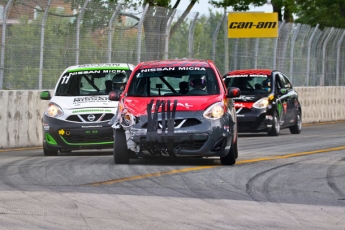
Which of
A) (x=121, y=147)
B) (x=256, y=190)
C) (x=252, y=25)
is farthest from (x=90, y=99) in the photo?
(x=252, y=25)

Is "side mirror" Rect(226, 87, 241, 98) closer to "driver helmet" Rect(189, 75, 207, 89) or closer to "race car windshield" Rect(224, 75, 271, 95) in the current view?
"driver helmet" Rect(189, 75, 207, 89)

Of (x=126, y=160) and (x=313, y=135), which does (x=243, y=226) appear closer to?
(x=126, y=160)

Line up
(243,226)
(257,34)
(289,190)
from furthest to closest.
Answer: (257,34)
(289,190)
(243,226)

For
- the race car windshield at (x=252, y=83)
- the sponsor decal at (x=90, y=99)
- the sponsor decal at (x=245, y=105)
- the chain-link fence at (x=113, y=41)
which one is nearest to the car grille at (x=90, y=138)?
the sponsor decal at (x=90, y=99)

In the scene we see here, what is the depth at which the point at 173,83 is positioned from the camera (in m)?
14.4

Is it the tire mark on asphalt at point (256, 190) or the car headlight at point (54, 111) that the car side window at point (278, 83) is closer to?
the car headlight at point (54, 111)

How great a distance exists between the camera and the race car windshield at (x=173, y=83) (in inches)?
557

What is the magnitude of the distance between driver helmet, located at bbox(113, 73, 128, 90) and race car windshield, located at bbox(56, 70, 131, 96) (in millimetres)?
28

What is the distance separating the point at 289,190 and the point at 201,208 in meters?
1.88

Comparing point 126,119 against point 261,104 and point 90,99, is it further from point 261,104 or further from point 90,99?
point 261,104

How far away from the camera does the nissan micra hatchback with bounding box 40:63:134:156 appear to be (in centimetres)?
1570

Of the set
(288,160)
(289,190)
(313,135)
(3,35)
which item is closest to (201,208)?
(289,190)

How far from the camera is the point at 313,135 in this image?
2250 centimetres

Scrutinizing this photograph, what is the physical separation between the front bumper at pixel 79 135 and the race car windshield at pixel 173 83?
143 cm
